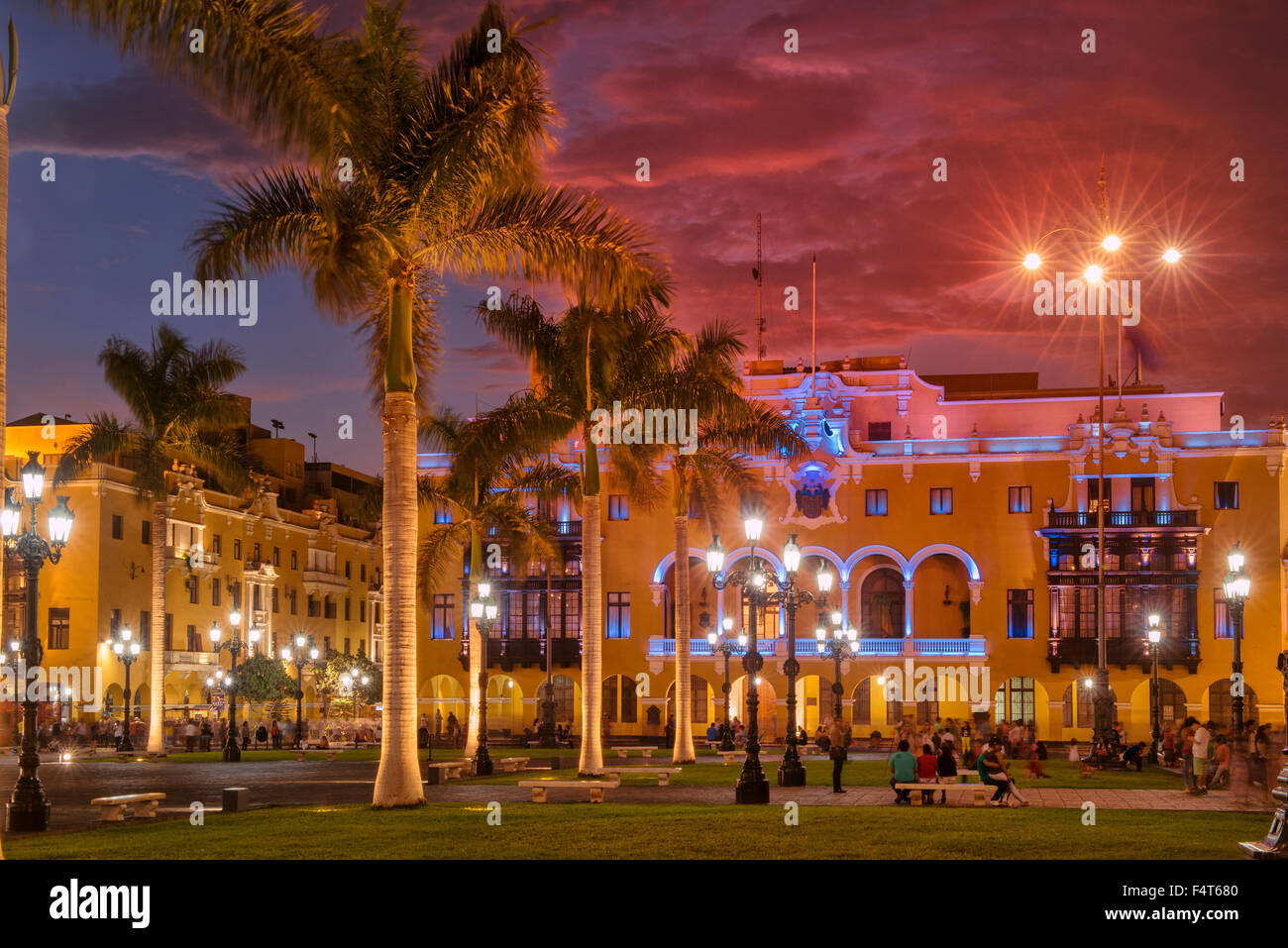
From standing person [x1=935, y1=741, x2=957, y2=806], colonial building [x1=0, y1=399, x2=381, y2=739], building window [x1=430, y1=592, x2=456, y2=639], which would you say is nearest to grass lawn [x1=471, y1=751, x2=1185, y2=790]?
standing person [x1=935, y1=741, x2=957, y2=806]

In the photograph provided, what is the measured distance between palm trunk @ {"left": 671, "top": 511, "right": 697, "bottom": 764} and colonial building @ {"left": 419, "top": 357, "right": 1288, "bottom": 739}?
21.3 meters

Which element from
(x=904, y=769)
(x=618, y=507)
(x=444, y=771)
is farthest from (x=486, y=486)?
(x=618, y=507)

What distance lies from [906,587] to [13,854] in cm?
4917

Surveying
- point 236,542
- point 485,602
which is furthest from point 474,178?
point 236,542

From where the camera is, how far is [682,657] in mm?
37875

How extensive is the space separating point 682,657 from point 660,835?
66.4ft

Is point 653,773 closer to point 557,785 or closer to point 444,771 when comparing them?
point 444,771

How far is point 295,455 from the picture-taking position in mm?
86625

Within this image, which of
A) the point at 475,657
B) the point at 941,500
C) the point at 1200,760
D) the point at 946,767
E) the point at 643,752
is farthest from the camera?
the point at 941,500

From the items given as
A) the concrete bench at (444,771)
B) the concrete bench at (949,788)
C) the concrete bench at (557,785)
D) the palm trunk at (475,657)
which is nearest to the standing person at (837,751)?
the concrete bench at (949,788)

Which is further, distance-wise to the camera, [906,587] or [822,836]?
[906,587]

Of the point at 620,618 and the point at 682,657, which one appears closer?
the point at 682,657

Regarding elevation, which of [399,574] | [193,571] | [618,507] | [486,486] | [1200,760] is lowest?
[1200,760]
